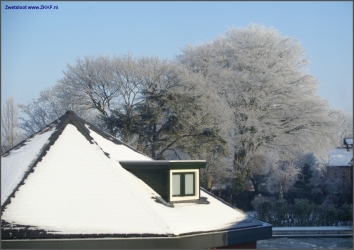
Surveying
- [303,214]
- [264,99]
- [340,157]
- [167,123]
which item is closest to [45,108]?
[167,123]

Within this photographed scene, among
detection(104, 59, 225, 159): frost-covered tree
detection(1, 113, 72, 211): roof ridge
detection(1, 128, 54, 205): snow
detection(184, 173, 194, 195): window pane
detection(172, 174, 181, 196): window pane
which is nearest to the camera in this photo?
detection(1, 113, 72, 211): roof ridge

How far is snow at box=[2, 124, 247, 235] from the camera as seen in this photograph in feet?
30.7

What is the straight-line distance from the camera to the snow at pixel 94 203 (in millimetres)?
9367

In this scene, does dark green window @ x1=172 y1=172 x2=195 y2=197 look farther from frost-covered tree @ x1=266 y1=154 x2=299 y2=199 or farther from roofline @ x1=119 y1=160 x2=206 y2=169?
frost-covered tree @ x1=266 y1=154 x2=299 y2=199

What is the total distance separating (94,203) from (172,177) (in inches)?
71.6

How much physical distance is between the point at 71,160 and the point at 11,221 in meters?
2.17

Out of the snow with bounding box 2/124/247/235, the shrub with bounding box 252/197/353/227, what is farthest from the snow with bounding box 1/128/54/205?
the shrub with bounding box 252/197/353/227

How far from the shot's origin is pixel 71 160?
1099 centimetres

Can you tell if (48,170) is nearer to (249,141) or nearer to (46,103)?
(249,141)

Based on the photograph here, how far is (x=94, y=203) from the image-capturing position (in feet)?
32.2

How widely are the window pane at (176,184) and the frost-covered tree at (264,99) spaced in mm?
24166

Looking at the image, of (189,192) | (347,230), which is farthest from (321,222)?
(189,192)

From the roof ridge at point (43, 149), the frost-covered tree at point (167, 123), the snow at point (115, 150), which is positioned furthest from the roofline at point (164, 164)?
the frost-covered tree at point (167, 123)

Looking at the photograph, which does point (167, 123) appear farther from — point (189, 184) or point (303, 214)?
point (189, 184)
